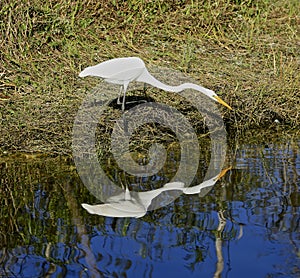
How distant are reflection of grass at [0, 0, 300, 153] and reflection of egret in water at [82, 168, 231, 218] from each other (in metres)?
0.98

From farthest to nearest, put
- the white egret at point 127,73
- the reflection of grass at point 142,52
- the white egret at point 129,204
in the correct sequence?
the reflection of grass at point 142,52 → the white egret at point 127,73 → the white egret at point 129,204

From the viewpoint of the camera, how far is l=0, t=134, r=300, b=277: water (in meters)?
2.99

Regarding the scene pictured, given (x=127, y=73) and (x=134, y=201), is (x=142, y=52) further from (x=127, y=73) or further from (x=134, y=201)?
(x=134, y=201)

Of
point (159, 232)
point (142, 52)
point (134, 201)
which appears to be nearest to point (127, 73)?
point (134, 201)

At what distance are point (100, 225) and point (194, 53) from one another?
3.77m

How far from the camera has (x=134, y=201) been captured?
389 centimetres

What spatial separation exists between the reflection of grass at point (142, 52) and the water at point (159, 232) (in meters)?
1.00

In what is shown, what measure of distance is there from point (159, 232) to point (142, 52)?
12.3 ft

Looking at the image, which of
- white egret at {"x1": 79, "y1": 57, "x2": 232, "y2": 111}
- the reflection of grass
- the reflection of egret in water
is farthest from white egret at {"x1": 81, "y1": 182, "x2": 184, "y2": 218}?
white egret at {"x1": 79, "y1": 57, "x2": 232, "y2": 111}

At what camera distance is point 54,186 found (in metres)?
4.18

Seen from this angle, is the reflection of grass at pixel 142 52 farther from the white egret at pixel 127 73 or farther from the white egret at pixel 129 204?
the white egret at pixel 129 204

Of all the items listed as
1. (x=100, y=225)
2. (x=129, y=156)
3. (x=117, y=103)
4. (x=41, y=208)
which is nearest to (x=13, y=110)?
(x=117, y=103)

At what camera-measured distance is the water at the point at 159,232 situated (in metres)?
2.99

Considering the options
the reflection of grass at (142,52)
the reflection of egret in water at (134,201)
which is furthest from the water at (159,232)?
the reflection of grass at (142,52)
